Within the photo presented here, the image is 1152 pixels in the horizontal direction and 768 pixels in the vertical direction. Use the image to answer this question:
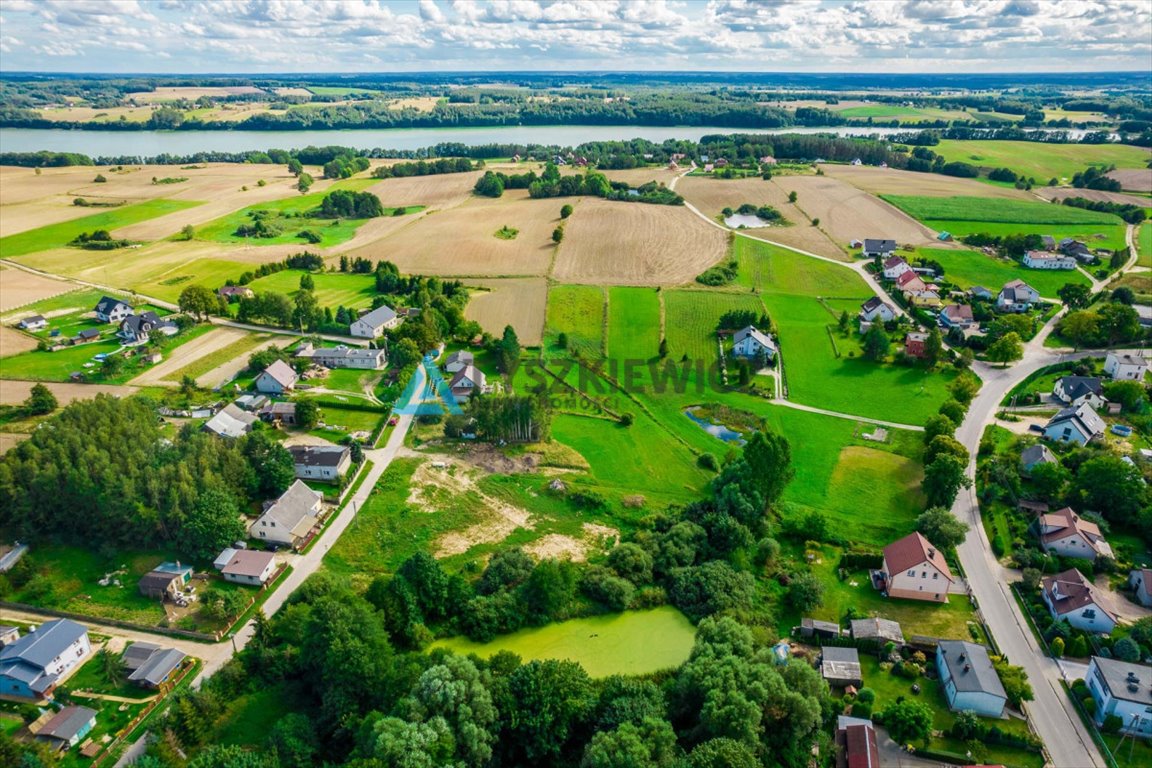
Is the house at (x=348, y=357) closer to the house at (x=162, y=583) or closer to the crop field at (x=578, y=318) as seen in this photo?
the crop field at (x=578, y=318)

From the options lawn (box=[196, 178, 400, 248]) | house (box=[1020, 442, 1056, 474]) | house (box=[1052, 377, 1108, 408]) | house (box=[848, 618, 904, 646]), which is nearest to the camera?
house (box=[848, 618, 904, 646])

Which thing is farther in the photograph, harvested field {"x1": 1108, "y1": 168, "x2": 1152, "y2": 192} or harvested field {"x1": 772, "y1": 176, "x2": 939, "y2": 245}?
harvested field {"x1": 1108, "y1": 168, "x2": 1152, "y2": 192}

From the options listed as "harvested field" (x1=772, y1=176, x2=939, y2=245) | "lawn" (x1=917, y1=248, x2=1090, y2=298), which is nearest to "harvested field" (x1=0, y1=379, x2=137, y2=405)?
"lawn" (x1=917, y1=248, x2=1090, y2=298)

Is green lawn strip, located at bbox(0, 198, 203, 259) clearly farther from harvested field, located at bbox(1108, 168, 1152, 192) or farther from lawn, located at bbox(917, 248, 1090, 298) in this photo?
harvested field, located at bbox(1108, 168, 1152, 192)

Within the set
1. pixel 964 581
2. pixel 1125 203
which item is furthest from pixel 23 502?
pixel 1125 203

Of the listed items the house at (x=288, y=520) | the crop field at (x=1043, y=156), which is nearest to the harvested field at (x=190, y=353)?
the house at (x=288, y=520)

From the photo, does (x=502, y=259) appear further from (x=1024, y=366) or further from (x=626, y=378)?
(x=1024, y=366)

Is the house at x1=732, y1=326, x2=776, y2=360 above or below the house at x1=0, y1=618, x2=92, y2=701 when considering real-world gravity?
above

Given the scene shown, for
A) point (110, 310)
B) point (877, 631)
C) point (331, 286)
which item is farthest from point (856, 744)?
point (110, 310)
